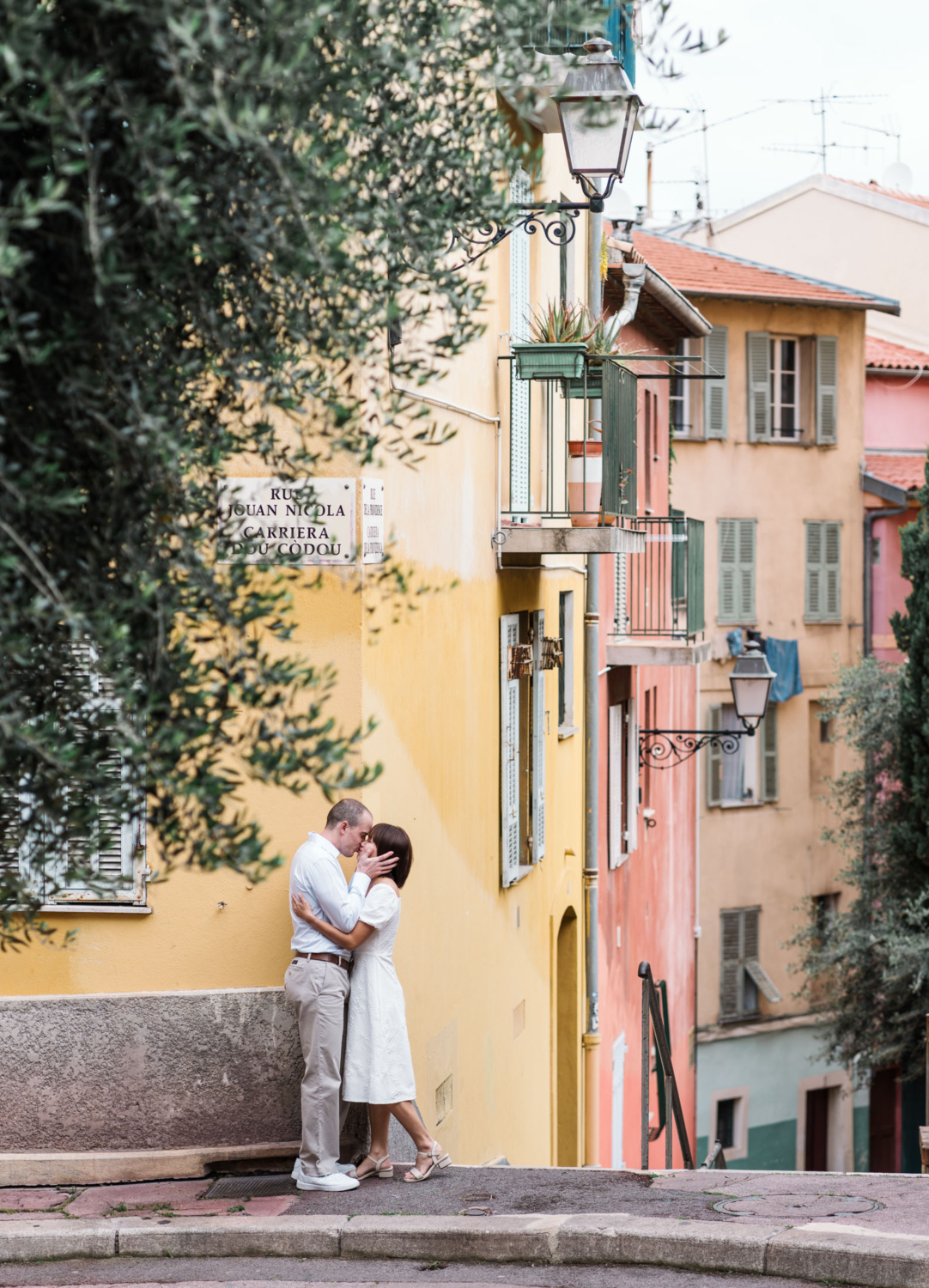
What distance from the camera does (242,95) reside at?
3525mm

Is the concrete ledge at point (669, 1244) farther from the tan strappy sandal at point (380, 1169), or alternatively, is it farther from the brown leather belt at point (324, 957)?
the brown leather belt at point (324, 957)

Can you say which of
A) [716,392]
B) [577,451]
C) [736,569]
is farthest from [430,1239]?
[716,392]

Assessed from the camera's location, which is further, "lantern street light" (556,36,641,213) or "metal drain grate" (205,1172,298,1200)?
"lantern street light" (556,36,641,213)

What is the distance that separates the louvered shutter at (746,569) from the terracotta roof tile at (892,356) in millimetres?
4084

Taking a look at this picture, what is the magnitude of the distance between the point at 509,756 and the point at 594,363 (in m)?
2.89

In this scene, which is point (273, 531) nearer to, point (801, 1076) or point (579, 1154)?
point (579, 1154)

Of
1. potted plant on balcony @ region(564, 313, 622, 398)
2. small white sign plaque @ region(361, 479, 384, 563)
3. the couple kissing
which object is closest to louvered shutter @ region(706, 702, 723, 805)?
potted plant on balcony @ region(564, 313, 622, 398)

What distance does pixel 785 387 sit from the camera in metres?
30.2

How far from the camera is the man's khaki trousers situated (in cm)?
782

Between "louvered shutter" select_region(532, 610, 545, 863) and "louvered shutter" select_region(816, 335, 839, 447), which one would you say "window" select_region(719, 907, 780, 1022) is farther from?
"louvered shutter" select_region(532, 610, 545, 863)

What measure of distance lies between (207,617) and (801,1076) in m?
26.9

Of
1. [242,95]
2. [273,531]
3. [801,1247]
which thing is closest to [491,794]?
[273,531]

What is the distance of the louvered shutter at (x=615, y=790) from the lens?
58.2 feet

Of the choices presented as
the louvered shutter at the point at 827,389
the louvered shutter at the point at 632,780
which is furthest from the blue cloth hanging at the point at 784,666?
the louvered shutter at the point at 632,780
